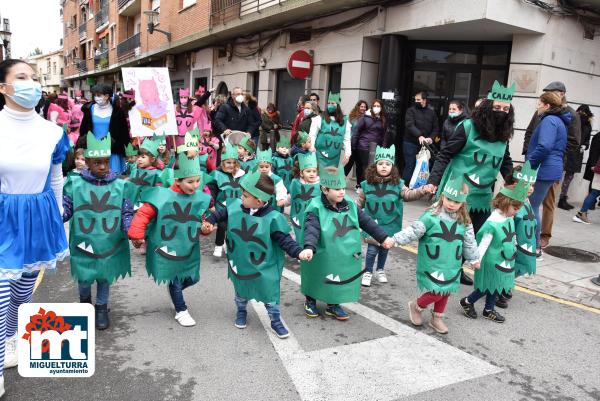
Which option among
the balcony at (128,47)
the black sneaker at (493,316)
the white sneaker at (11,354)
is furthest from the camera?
the balcony at (128,47)

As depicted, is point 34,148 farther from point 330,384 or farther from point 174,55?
point 174,55

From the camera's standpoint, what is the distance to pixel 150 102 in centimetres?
723

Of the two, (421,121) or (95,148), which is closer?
(95,148)

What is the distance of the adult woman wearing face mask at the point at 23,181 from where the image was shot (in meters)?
2.94

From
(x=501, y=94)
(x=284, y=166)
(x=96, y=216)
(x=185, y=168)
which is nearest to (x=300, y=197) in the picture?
(x=284, y=166)

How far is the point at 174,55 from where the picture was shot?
972 inches

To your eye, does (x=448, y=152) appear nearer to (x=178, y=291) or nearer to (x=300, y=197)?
(x=300, y=197)

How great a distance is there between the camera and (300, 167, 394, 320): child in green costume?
4.15 meters

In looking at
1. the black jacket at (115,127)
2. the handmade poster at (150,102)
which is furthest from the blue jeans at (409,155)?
the black jacket at (115,127)

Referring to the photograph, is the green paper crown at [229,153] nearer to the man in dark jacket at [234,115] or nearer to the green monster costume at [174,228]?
the green monster costume at [174,228]

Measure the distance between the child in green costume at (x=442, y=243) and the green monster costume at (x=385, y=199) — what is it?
95 cm

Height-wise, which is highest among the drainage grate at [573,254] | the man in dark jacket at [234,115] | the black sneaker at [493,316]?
the man in dark jacket at [234,115]

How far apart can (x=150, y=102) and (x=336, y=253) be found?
168 inches

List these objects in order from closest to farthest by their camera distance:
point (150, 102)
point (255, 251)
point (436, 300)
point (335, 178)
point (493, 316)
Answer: point (255, 251) < point (335, 178) < point (436, 300) < point (493, 316) < point (150, 102)
